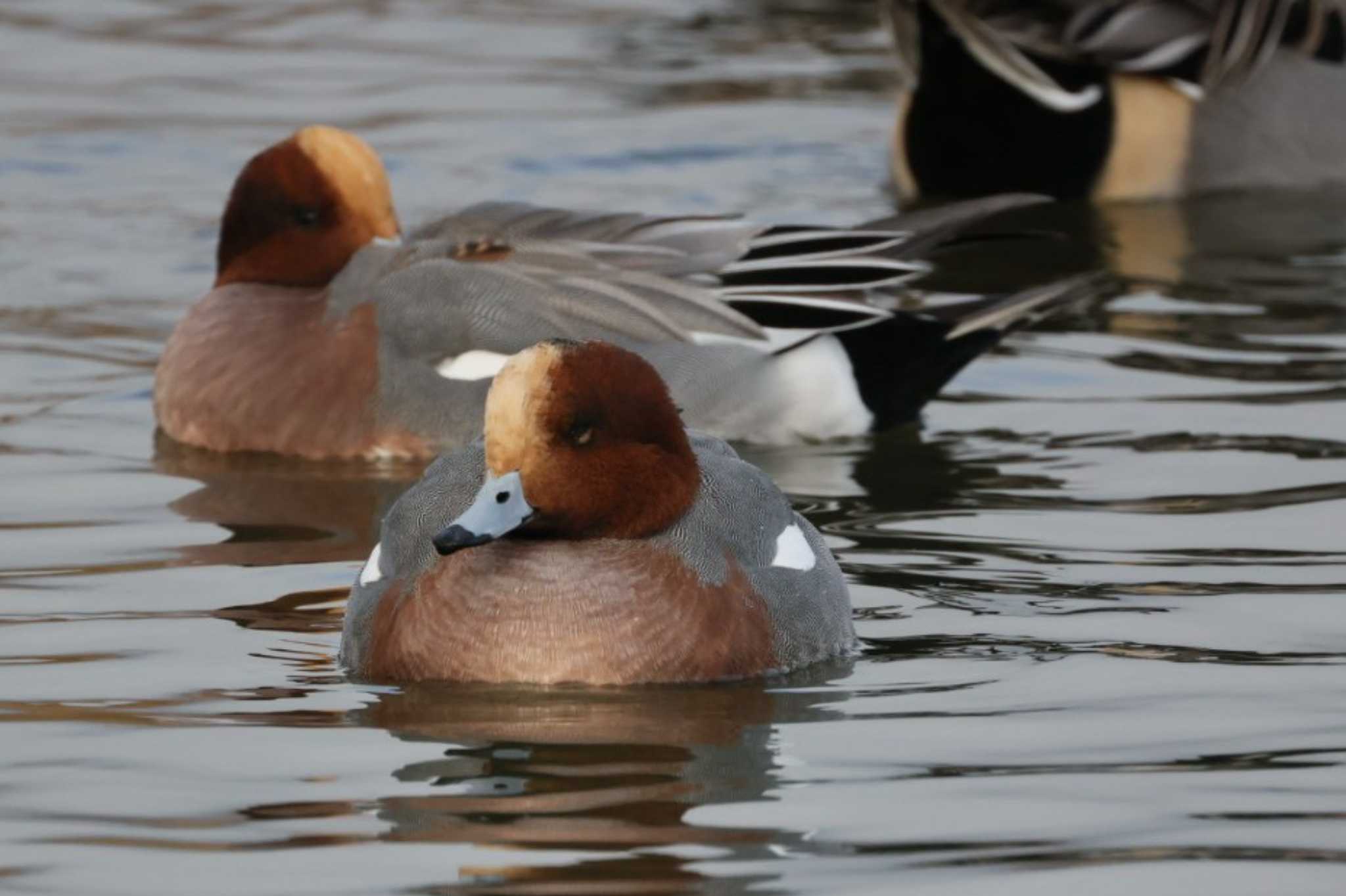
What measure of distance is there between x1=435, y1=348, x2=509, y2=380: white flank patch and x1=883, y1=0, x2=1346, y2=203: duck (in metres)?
3.80

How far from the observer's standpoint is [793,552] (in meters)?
5.60

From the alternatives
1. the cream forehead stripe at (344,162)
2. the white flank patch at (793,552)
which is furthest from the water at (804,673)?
the cream forehead stripe at (344,162)

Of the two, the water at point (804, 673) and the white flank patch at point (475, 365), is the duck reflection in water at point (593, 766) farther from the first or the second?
the white flank patch at point (475, 365)

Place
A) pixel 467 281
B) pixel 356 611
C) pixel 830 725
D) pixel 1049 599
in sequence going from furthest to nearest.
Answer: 1. pixel 467 281
2. pixel 1049 599
3. pixel 356 611
4. pixel 830 725

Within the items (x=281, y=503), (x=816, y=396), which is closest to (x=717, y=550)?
(x=281, y=503)

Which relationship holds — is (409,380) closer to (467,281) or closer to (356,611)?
(467,281)

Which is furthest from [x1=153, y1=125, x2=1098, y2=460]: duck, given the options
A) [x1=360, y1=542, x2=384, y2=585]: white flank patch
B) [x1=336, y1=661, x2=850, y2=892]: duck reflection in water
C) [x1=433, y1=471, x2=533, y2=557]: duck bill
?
[x1=433, y1=471, x2=533, y2=557]: duck bill

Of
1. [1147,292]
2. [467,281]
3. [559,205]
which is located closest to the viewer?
[467,281]

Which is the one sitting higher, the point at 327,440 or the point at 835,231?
the point at 835,231

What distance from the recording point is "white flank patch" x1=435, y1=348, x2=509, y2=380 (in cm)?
752

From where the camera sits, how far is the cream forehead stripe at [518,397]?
5152mm

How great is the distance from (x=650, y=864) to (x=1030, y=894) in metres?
0.55

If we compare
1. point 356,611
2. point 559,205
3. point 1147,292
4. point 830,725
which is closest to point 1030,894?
point 830,725

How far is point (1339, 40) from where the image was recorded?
36.7ft
